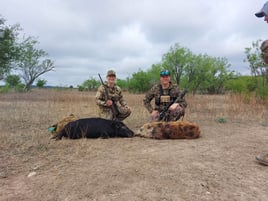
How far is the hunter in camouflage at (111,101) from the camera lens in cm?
572

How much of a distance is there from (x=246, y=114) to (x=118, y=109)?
172 inches

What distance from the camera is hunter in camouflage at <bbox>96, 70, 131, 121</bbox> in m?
5.72

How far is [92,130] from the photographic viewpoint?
15.3 feet

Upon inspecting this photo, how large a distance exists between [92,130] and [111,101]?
1114 mm

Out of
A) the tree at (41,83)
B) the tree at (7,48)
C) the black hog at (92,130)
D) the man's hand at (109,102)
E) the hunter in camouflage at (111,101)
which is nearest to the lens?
the black hog at (92,130)

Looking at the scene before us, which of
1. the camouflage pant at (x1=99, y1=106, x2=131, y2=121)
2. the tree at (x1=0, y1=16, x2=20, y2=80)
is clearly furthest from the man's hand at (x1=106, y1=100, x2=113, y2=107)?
the tree at (x1=0, y1=16, x2=20, y2=80)

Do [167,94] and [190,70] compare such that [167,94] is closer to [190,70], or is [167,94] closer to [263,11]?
[263,11]

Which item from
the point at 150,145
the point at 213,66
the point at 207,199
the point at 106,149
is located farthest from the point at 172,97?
the point at 213,66

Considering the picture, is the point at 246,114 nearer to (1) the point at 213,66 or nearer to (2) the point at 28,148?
(2) the point at 28,148

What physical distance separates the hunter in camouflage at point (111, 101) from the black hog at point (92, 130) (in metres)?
0.88

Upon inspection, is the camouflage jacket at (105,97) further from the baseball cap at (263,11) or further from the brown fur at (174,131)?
the baseball cap at (263,11)

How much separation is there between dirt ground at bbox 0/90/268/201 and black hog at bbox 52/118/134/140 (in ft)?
0.73

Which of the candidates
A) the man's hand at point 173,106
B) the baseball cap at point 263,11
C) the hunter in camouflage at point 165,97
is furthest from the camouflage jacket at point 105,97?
the baseball cap at point 263,11

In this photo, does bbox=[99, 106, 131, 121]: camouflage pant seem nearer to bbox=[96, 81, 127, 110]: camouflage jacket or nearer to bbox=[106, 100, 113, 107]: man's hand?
bbox=[96, 81, 127, 110]: camouflage jacket
